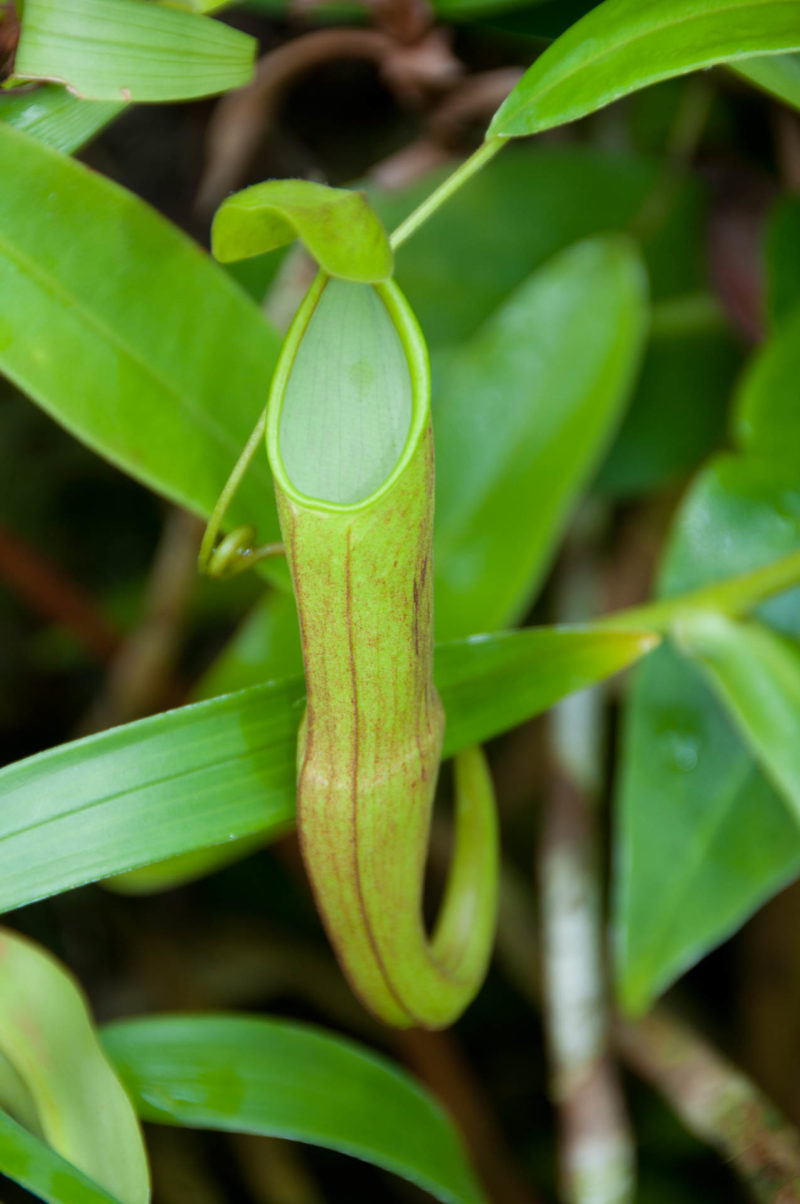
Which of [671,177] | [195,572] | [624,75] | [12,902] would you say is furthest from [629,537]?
[12,902]

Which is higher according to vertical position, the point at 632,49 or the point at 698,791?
the point at 632,49

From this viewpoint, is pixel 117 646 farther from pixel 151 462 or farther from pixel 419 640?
pixel 419 640

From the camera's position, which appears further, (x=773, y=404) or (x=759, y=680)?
(x=773, y=404)

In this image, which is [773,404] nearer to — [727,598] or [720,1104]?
[727,598]

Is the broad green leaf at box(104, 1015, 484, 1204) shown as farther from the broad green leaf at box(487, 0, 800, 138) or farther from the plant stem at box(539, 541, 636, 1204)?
the broad green leaf at box(487, 0, 800, 138)

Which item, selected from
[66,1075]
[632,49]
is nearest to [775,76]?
[632,49]

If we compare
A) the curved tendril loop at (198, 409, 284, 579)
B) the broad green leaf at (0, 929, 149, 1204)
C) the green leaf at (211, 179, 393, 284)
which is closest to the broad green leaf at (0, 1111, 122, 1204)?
the broad green leaf at (0, 929, 149, 1204)
